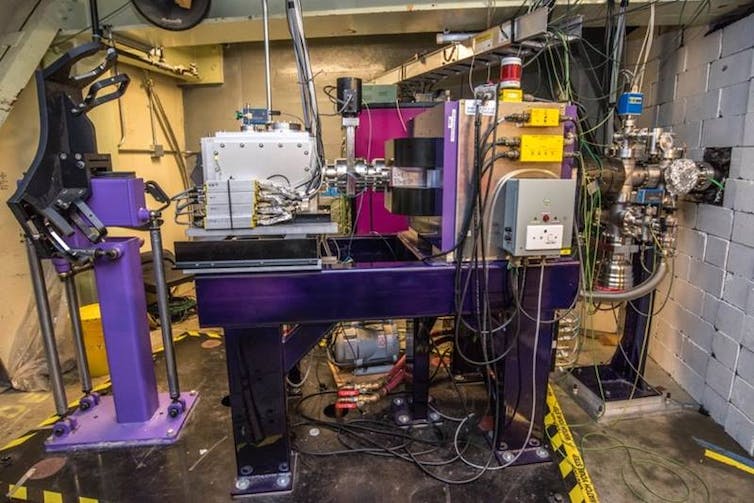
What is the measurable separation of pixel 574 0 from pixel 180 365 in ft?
9.48

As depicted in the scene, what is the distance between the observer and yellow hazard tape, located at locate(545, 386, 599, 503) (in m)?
1.54

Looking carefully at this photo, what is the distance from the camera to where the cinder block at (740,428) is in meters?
1.82

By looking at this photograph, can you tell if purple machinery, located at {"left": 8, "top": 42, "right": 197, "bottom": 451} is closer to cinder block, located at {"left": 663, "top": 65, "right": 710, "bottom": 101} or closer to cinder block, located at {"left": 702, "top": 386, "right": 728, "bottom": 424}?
cinder block, located at {"left": 702, "top": 386, "right": 728, "bottom": 424}

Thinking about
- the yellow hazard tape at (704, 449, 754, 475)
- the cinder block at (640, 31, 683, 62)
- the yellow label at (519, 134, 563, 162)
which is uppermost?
the cinder block at (640, 31, 683, 62)

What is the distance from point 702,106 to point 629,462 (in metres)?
1.74

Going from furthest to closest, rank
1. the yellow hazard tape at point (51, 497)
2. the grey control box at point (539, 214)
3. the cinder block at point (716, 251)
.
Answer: the cinder block at point (716, 251) → the yellow hazard tape at point (51, 497) → the grey control box at point (539, 214)

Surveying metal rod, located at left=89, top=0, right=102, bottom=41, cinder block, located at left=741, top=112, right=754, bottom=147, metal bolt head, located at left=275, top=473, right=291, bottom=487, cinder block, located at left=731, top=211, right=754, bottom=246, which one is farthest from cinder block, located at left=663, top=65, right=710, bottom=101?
metal rod, located at left=89, top=0, right=102, bottom=41

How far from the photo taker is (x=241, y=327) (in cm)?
142

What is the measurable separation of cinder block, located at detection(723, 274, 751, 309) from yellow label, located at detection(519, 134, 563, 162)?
46.6 inches

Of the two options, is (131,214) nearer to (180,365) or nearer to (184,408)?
(184,408)

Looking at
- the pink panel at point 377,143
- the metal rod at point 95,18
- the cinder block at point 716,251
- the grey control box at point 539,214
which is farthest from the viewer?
the pink panel at point 377,143

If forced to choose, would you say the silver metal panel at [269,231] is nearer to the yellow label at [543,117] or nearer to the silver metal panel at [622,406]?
the yellow label at [543,117]

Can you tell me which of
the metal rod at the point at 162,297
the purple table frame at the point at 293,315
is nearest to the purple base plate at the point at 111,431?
the metal rod at the point at 162,297

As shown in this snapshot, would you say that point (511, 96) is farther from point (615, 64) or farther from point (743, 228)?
point (743, 228)
